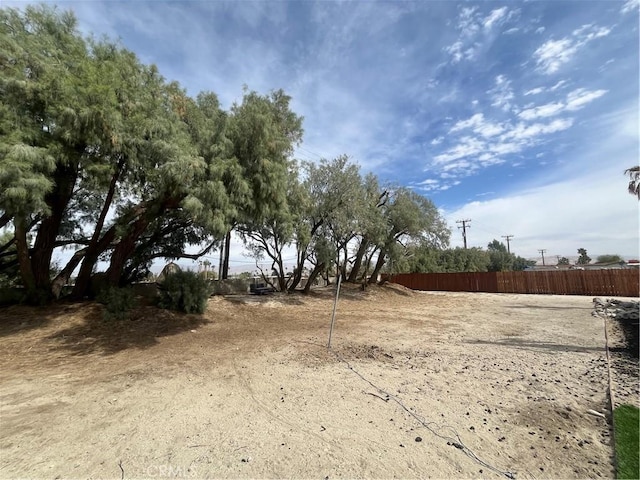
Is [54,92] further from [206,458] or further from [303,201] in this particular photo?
[303,201]

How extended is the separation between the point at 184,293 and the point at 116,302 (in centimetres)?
190

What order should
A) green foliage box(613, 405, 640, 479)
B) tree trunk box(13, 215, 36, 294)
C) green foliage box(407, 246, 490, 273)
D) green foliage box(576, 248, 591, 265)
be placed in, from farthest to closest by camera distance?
1. green foliage box(576, 248, 591, 265)
2. green foliage box(407, 246, 490, 273)
3. tree trunk box(13, 215, 36, 294)
4. green foliage box(613, 405, 640, 479)

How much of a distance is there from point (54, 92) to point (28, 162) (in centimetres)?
165

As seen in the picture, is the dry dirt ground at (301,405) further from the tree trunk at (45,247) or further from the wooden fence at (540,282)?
the wooden fence at (540,282)

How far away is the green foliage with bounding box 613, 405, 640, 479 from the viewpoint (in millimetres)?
2486

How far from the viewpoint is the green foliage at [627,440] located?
249 cm

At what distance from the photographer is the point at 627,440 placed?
285cm

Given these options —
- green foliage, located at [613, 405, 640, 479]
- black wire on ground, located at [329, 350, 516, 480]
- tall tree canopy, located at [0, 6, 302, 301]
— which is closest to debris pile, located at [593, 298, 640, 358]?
green foliage, located at [613, 405, 640, 479]

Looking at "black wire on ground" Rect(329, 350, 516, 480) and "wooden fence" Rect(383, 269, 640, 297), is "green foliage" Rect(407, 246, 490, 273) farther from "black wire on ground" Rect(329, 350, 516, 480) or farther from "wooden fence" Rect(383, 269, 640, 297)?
"black wire on ground" Rect(329, 350, 516, 480)
